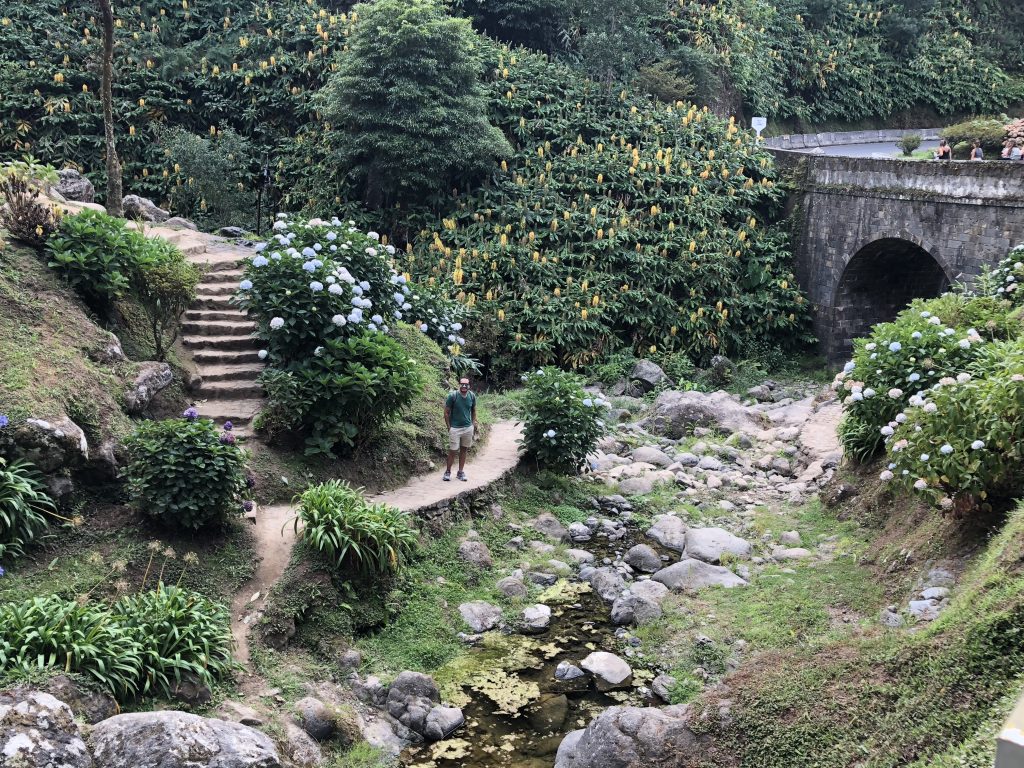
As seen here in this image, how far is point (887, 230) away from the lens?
18.1m

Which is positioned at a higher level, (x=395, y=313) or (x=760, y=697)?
(x=395, y=313)

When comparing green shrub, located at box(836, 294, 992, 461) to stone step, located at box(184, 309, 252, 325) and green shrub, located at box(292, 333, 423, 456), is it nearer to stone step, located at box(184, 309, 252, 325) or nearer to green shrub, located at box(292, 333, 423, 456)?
green shrub, located at box(292, 333, 423, 456)

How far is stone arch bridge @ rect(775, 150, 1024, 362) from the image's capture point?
632 inches

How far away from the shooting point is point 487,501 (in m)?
11.0

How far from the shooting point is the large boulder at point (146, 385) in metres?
9.27

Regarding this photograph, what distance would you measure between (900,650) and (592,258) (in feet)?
43.8

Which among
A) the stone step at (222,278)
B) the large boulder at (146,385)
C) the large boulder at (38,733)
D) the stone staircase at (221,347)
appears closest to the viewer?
the large boulder at (38,733)

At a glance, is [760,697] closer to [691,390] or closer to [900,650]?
[900,650]

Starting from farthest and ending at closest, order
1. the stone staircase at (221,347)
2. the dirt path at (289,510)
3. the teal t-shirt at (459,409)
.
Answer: the teal t-shirt at (459,409)
the stone staircase at (221,347)
the dirt path at (289,510)

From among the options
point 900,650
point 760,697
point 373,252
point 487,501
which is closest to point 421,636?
point 487,501

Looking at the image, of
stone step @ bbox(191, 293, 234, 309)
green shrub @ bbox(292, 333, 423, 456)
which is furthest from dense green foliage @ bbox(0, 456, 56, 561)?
stone step @ bbox(191, 293, 234, 309)

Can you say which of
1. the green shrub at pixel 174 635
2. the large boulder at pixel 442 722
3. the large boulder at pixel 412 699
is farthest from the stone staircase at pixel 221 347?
the large boulder at pixel 442 722

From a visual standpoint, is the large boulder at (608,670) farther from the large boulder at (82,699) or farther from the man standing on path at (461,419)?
the large boulder at (82,699)

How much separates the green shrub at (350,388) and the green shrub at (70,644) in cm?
379
